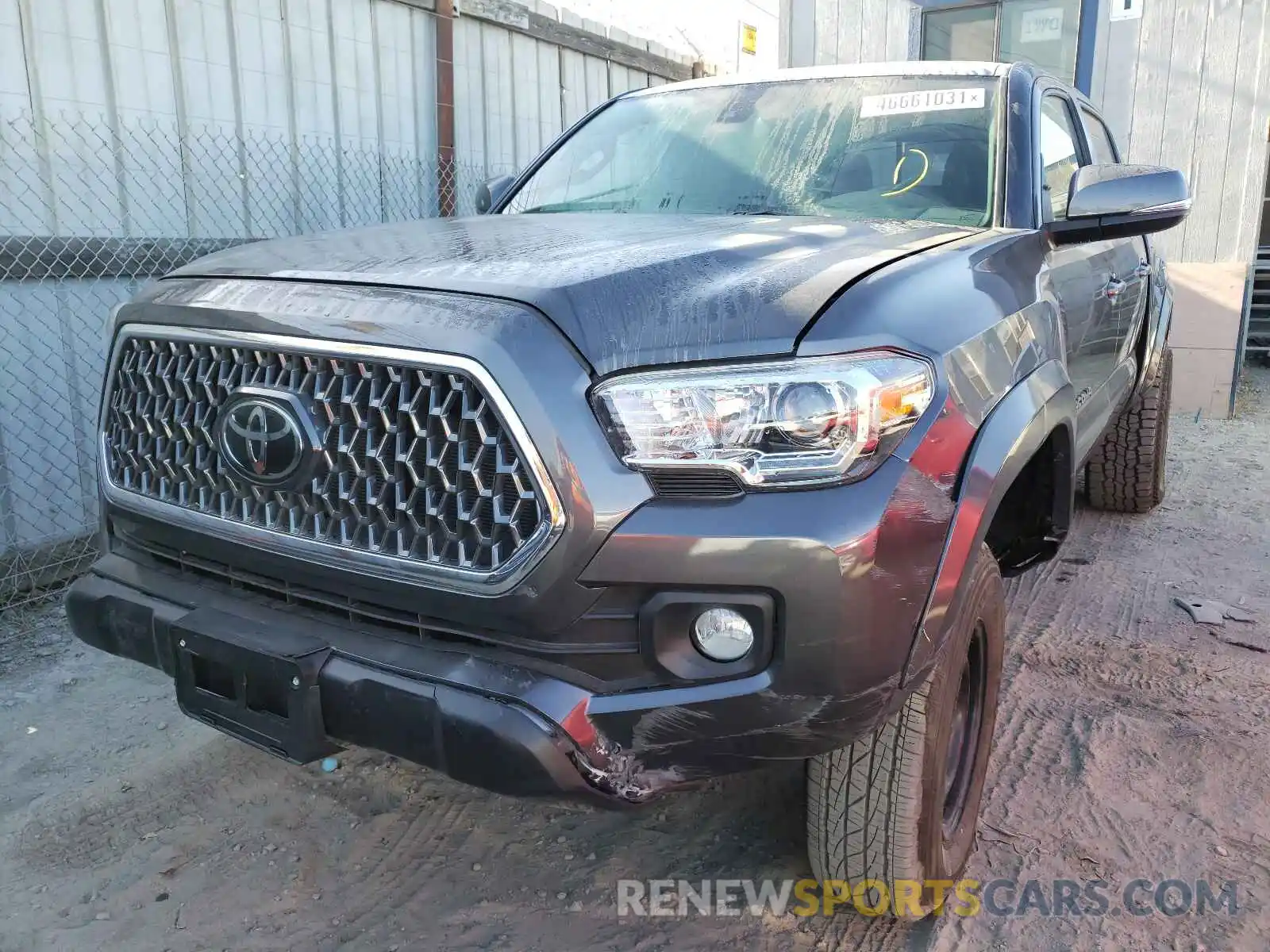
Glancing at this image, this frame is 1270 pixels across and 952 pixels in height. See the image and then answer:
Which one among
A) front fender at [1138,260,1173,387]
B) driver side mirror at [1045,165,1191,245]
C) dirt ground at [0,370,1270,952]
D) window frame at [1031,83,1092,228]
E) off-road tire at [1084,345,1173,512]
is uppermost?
window frame at [1031,83,1092,228]

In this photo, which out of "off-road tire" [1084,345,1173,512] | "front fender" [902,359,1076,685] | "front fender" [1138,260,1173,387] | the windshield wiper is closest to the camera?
"front fender" [902,359,1076,685]

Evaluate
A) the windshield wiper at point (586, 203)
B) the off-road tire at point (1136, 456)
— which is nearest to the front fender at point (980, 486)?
the windshield wiper at point (586, 203)

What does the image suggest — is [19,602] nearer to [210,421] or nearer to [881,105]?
[210,421]

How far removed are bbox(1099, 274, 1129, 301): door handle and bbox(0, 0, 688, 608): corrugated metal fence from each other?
11.5 ft

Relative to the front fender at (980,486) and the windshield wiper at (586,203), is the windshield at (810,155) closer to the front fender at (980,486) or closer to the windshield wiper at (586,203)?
the windshield wiper at (586,203)

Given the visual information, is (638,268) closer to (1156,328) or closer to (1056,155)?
(1056,155)

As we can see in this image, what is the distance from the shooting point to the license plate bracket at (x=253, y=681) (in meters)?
1.77

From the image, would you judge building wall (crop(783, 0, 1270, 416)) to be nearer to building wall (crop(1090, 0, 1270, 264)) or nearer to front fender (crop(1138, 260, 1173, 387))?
building wall (crop(1090, 0, 1270, 264))

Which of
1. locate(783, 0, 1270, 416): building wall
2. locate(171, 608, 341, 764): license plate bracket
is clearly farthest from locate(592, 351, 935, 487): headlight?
locate(783, 0, 1270, 416): building wall

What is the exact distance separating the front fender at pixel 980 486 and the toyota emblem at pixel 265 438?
113 centimetres

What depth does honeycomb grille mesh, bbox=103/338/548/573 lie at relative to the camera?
5.39ft

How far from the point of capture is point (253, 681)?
5.99ft

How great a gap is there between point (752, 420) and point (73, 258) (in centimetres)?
344

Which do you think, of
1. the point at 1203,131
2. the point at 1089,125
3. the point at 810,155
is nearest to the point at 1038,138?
the point at 810,155
